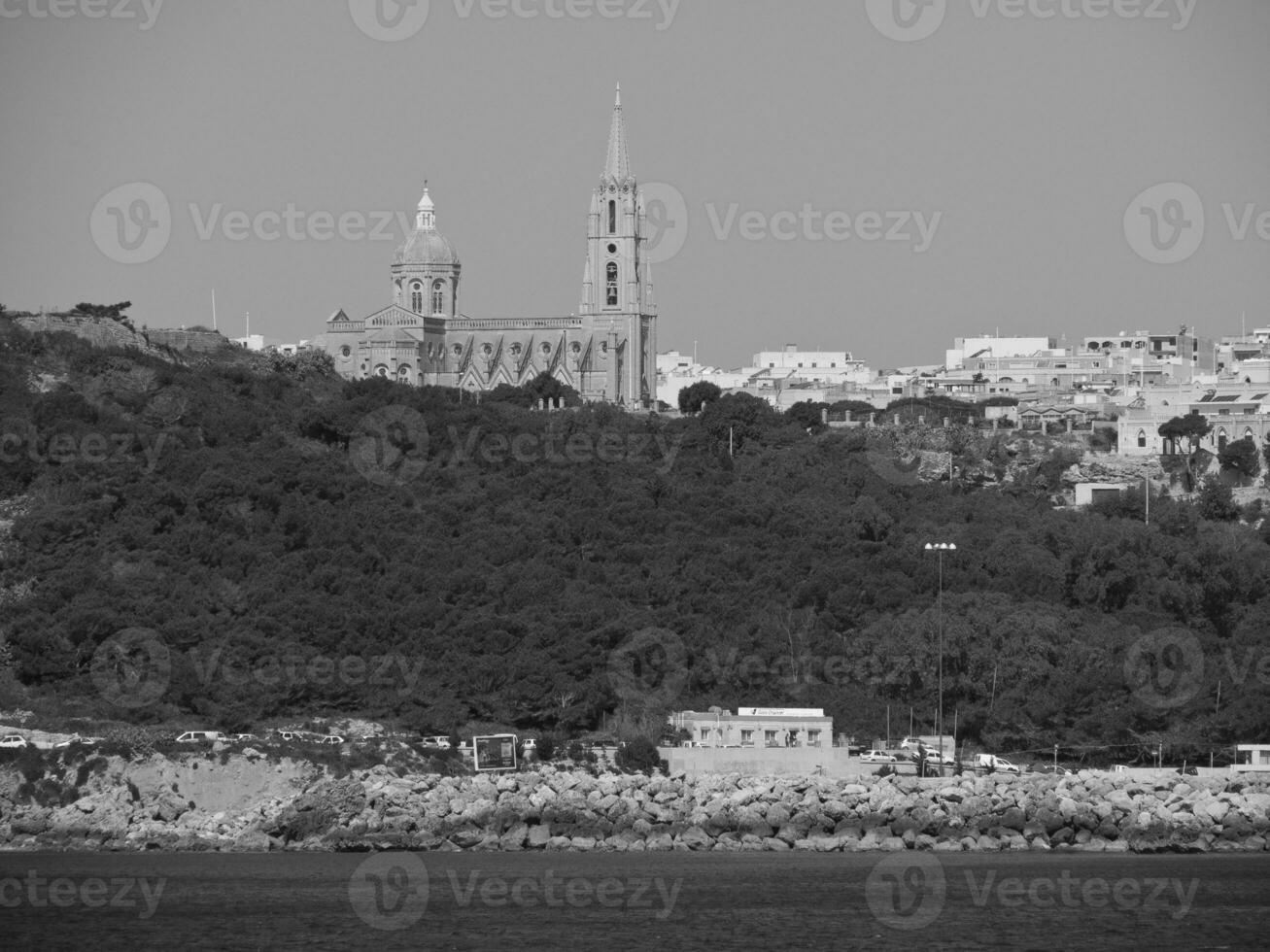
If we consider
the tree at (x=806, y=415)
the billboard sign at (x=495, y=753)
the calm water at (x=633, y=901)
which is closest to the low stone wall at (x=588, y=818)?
the calm water at (x=633, y=901)

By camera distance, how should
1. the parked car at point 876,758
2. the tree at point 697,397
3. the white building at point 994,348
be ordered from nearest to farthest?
the parked car at point 876,758 < the tree at point 697,397 < the white building at point 994,348

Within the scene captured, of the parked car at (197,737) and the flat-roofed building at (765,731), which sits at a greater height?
the flat-roofed building at (765,731)

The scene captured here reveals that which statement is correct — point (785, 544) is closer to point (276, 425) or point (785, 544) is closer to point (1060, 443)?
point (276, 425)

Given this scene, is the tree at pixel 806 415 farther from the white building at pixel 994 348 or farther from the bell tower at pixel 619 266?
the white building at pixel 994 348

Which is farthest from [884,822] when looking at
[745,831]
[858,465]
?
[858,465]

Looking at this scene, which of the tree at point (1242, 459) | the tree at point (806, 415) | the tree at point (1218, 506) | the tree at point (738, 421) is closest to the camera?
the tree at point (1218, 506)

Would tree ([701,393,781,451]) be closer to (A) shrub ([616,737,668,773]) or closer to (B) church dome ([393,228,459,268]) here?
(B) church dome ([393,228,459,268])

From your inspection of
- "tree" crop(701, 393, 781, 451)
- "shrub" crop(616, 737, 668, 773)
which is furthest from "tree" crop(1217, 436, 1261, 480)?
"shrub" crop(616, 737, 668, 773)
